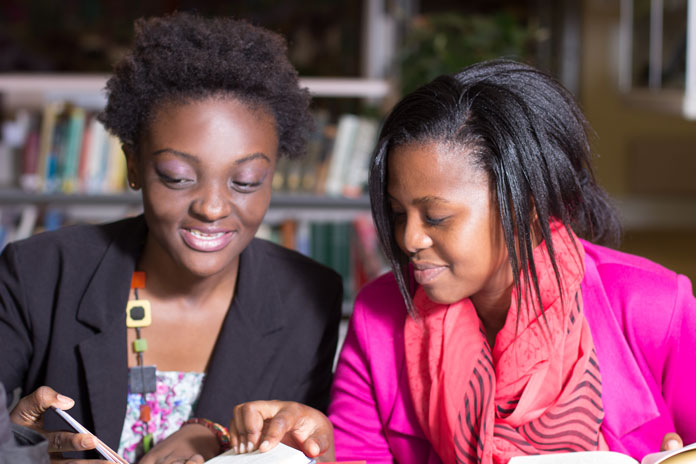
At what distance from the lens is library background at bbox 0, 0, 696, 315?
2.96m

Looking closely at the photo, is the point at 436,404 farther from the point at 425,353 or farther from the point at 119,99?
the point at 119,99

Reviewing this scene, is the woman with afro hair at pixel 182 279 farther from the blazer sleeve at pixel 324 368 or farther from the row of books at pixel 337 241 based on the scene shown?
the row of books at pixel 337 241

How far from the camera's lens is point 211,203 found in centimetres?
124

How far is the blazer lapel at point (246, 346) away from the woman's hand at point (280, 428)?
9.6 inches

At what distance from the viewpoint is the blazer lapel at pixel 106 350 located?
130 cm

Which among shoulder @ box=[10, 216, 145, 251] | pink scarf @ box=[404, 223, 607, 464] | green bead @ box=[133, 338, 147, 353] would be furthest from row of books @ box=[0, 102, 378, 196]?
pink scarf @ box=[404, 223, 607, 464]

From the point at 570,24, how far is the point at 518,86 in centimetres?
580

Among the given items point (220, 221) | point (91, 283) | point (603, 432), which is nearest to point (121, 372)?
point (91, 283)

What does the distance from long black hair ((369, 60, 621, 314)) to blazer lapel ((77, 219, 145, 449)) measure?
496 mm

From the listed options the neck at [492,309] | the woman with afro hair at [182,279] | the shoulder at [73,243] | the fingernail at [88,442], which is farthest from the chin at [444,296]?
the shoulder at [73,243]

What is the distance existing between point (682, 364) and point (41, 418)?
0.91m

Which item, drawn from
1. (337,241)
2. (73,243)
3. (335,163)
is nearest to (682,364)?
(73,243)

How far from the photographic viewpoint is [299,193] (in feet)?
9.86

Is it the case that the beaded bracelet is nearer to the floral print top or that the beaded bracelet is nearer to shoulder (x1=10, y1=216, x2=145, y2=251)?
the floral print top
